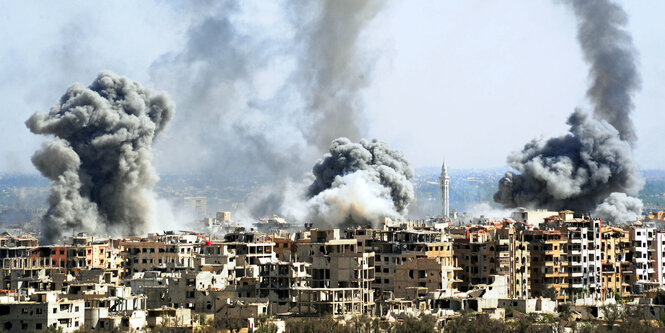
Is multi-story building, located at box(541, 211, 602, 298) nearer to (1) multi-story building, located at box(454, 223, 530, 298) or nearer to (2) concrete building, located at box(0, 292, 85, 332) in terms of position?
(1) multi-story building, located at box(454, 223, 530, 298)

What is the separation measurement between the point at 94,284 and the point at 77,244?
27.8m

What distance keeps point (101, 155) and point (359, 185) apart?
61.8 ft

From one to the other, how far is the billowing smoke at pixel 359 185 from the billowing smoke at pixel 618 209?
49.1 feet

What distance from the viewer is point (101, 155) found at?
5049 inches

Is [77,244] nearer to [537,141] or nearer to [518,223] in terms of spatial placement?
[518,223]

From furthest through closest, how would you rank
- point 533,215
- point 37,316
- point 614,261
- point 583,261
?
point 533,215
point 614,261
point 583,261
point 37,316

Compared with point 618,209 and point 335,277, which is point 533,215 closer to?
point 618,209

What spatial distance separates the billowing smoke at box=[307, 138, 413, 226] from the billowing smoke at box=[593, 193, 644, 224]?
14951 mm

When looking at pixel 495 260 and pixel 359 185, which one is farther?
pixel 359 185

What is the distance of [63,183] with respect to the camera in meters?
124

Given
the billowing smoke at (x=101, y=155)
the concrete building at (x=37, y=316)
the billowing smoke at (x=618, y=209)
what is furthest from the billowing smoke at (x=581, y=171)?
the concrete building at (x=37, y=316)

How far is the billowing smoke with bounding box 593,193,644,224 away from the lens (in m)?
123

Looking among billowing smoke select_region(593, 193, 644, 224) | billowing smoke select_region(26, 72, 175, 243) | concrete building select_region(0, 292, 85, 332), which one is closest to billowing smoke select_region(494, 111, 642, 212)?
billowing smoke select_region(593, 193, 644, 224)

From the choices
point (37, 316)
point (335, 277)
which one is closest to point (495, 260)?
point (335, 277)
